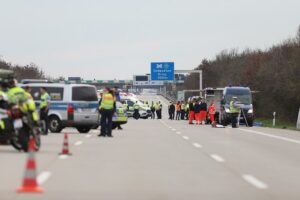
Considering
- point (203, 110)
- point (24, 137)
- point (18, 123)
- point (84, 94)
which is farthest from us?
point (203, 110)

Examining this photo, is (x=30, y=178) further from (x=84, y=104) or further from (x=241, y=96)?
(x=241, y=96)

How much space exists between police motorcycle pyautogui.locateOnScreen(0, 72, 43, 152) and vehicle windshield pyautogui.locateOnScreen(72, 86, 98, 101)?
10.0m

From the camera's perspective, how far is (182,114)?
201ft

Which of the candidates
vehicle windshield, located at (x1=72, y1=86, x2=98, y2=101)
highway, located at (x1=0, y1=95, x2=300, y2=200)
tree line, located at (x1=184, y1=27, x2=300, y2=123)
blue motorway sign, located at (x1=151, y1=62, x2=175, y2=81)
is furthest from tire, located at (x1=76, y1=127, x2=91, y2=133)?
blue motorway sign, located at (x1=151, y1=62, x2=175, y2=81)

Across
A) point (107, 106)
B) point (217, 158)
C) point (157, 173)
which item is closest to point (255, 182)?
point (157, 173)

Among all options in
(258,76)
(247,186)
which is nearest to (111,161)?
(247,186)

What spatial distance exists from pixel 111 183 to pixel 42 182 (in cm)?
112

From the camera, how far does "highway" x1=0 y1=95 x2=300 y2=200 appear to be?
987cm

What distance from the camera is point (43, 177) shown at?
11547 mm

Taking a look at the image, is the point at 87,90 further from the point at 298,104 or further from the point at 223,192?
the point at 298,104

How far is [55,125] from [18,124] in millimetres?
11109

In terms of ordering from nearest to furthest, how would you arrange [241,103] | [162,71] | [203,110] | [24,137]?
[24,137], [203,110], [241,103], [162,71]

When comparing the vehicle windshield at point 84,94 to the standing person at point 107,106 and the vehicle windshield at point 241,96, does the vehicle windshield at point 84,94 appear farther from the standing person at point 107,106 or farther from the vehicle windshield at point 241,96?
the vehicle windshield at point 241,96

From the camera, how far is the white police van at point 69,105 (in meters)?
26.4
